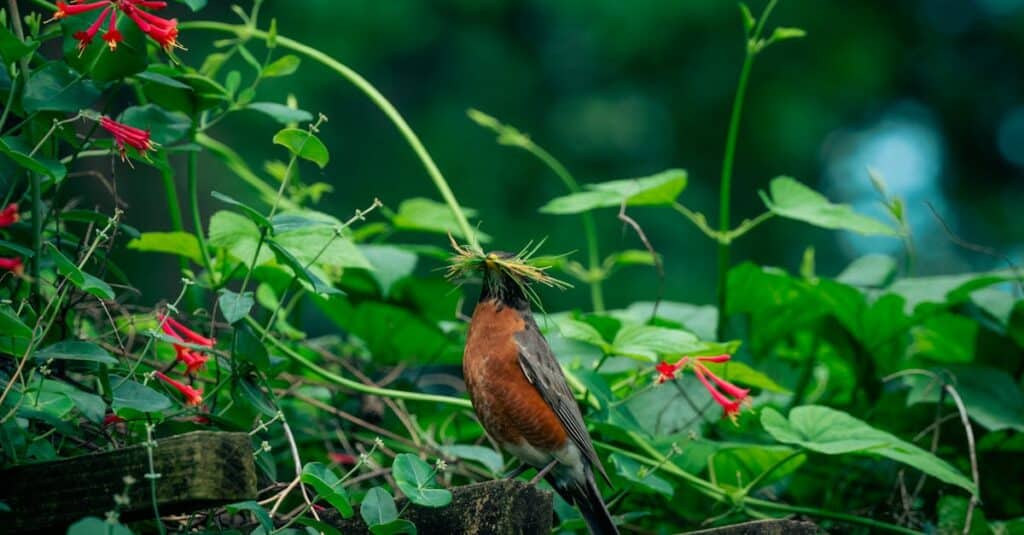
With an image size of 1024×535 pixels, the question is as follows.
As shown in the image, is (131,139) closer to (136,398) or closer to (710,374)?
(136,398)

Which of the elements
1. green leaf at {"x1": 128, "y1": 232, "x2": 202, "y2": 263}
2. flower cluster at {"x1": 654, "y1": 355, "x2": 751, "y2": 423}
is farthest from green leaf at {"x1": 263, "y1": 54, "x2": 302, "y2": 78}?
flower cluster at {"x1": 654, "y1": 355, "x2": 751, "y2": 423}

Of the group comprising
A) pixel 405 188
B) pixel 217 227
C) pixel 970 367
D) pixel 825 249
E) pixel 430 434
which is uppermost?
pixel 217 227

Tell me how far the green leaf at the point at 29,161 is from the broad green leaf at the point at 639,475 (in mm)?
1062

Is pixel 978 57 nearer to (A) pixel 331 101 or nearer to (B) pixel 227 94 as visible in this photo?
(A) pixel 331 101

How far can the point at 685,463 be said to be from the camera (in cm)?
218

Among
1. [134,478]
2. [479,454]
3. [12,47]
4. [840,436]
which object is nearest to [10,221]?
[12,47]

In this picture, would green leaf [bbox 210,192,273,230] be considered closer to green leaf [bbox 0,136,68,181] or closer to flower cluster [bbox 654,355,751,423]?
green leaf [bbox 0,136,68,181]

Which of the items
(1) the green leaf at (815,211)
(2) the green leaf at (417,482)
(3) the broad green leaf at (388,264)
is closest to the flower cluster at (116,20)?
(2) the green leaf at (417,482)

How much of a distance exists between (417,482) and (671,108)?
8.89 metres

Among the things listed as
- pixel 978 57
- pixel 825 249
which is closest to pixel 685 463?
pixel 825 249

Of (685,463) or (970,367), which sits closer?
(685,463)

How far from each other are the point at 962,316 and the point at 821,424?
0.75 m

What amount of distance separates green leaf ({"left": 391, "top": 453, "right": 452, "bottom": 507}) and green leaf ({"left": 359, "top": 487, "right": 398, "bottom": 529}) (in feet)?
0.08

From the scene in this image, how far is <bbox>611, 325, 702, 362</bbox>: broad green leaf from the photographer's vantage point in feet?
6.59
